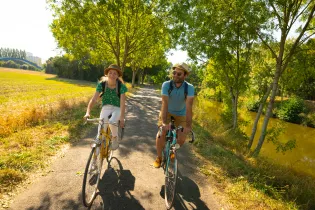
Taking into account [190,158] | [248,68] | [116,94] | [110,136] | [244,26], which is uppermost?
[244,26]

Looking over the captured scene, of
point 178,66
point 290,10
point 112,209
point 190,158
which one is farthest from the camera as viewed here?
point 290,10

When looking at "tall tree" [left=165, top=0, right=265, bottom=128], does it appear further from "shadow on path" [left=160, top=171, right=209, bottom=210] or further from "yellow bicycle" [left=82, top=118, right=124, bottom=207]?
"yellow bicycle" [left=82, top=118, right=124, bottom=207]

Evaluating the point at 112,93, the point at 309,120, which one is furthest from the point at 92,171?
the point at 309,120

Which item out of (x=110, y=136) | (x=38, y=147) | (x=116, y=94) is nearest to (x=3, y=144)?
(x=38, y=147)

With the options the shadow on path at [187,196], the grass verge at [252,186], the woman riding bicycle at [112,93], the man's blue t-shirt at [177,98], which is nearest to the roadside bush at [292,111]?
the grass verge at [252,186]

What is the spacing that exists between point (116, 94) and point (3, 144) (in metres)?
3.62

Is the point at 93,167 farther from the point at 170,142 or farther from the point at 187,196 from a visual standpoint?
the point at 187,196

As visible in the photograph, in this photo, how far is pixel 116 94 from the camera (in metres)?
4.34

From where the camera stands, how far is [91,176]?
11.2 ft

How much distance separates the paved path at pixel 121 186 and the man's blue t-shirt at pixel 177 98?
1.58m

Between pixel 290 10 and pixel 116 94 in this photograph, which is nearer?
pixel 116 94

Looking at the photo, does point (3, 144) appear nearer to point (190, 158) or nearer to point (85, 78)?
point (190, 158)

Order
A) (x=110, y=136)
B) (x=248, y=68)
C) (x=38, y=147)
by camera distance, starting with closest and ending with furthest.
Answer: (x=110, y=136), (x=38, y=147), (x=248, y=68)

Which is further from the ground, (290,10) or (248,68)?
(290,10)
